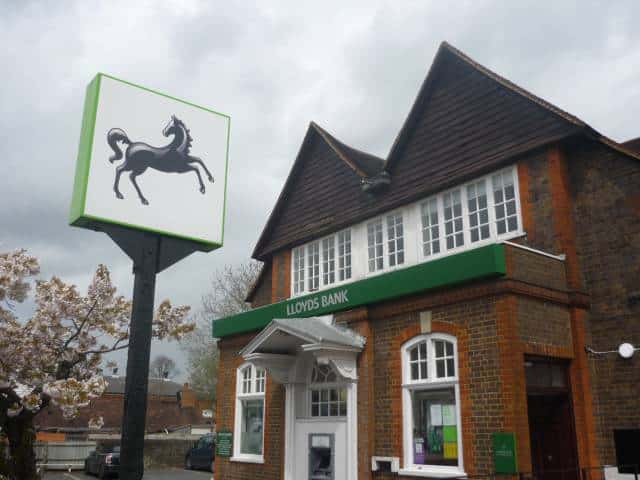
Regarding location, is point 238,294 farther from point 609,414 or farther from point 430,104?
point 609,414

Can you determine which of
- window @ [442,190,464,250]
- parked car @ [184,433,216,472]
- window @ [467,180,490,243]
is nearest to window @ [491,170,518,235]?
window @ [467,180,490,243]

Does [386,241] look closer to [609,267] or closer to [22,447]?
[609,267]

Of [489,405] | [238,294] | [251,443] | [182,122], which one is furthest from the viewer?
[238,294]

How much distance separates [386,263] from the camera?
14.0 m

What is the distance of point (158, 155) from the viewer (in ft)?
23.2

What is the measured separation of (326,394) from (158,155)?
7849mm

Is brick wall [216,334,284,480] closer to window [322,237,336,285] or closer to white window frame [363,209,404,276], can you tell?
window [322,237,336,285]

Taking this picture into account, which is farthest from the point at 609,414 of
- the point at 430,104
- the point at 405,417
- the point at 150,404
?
the point at 150,404

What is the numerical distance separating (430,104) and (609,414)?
23.9 feet

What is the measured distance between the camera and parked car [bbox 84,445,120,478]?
23375 millimetres

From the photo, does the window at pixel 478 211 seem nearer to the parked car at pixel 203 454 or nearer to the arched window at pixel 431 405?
the arched window at pixel 431 405

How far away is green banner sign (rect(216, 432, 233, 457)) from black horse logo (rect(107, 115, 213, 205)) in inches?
413

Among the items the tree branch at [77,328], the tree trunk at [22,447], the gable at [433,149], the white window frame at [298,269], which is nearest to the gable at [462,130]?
the gable at [433,149]

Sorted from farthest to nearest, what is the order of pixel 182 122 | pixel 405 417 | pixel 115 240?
pixel 405 417
pixel 182 122
pixel 115 240
